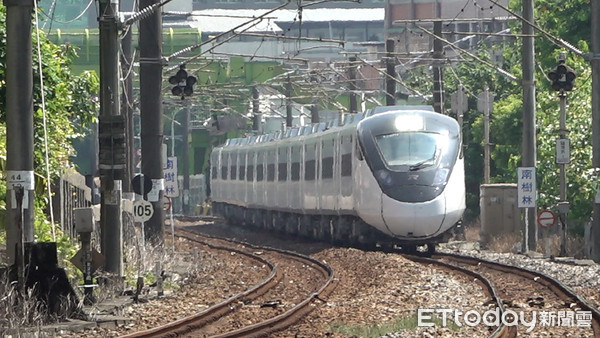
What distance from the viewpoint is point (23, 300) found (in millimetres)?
17109

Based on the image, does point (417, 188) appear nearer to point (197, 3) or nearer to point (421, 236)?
point (421, 236)

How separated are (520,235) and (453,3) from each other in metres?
69.2

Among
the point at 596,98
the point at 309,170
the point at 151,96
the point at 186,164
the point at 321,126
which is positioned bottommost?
the point at 186,164

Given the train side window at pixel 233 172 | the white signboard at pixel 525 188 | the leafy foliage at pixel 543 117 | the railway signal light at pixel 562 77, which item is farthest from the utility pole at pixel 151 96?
the train side window at pixel 233 172

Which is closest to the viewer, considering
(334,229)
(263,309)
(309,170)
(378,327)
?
(378,327)

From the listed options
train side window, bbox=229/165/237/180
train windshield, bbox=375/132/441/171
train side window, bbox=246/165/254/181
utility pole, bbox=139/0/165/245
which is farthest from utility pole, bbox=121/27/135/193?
train side window, bbox=229/165/237/180

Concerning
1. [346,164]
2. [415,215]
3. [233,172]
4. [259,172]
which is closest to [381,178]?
[415,215]

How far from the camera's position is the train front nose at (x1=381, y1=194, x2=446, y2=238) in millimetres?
30594

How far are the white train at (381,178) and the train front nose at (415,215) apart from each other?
20 mm

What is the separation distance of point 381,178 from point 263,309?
11.4 m

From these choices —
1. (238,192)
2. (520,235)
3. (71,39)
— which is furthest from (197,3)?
(520,235)

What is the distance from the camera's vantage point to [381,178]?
102 feet

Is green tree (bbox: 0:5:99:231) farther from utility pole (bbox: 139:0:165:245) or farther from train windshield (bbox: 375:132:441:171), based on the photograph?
train windshield (bbox: 375:132:441:171)

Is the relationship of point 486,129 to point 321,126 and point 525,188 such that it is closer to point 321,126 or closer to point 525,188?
point 321,126
